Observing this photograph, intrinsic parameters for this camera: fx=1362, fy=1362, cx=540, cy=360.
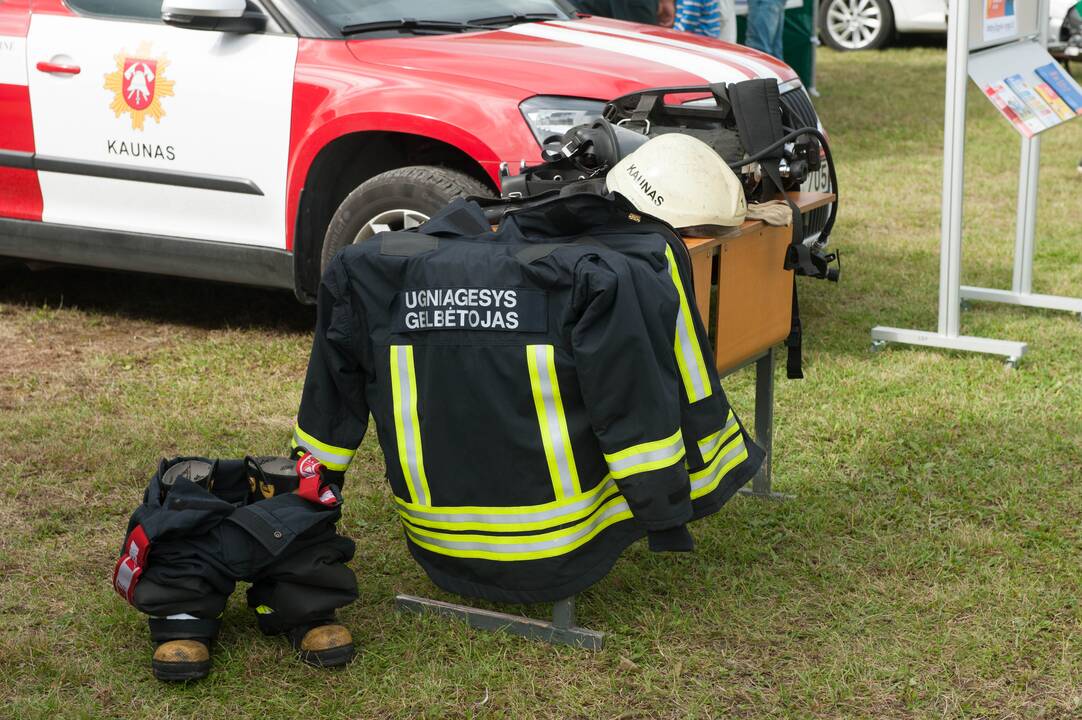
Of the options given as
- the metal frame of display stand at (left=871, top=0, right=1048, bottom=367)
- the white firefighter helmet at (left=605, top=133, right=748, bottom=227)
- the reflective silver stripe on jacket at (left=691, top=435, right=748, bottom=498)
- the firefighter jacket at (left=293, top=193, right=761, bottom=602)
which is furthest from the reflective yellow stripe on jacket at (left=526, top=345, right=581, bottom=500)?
the metal frame of display stand at (left=871, top=0, right=1048, bottom=367)

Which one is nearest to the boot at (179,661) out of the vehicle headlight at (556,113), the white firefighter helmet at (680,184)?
the white firefighter helmet at (680,184)

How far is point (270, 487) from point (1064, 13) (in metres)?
13.4

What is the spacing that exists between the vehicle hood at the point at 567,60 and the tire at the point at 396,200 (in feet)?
1.23

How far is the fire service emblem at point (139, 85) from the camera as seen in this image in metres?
5.30

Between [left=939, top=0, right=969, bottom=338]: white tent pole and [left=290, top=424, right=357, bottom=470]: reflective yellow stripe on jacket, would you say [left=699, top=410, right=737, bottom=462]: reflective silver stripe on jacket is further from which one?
[left=939, top=0, right=969, bottom=338]: white tent pole

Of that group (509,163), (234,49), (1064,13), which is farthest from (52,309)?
(1064,13)

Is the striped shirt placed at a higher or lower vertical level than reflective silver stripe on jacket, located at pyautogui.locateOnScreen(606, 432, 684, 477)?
higher

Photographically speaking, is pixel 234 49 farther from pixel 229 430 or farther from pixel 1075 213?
pixel 1075 213

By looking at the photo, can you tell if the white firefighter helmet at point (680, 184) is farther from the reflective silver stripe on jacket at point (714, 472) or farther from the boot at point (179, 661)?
the boot at point (179, 661)

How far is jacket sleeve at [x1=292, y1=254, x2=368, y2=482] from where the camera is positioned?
313 centimetres

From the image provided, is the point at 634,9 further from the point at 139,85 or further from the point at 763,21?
the point at 139,85

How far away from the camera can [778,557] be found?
3.68 meters

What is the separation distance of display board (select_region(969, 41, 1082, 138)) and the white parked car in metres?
10.8

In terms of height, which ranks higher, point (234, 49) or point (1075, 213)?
point (234, 49)
